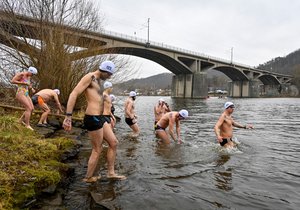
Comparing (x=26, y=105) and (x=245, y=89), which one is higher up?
(x=245, y=89)

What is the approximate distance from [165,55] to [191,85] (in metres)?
17.9

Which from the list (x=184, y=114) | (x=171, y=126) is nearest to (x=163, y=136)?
(x=171, y=126)

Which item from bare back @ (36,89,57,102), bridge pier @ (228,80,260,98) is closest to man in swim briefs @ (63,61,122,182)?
bare back @ (36,89,57,102)

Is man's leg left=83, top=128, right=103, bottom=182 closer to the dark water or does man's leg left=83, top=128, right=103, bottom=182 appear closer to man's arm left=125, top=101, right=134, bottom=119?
the dark water

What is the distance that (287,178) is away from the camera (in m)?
6.16

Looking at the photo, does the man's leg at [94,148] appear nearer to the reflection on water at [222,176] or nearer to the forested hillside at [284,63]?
the reflection on water at [222,176]

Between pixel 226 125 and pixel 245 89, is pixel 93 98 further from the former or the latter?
pixel 245 89

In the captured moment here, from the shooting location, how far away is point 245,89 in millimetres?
100812

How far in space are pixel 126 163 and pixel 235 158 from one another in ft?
11.0

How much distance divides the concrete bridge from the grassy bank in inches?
317

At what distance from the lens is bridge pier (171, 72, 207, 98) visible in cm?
7569

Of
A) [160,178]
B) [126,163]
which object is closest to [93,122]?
[160,178]

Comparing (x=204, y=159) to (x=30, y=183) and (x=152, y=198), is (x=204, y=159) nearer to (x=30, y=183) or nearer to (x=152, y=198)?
(x=152, y=198)

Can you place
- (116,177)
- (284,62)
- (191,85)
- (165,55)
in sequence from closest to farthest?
(116,177) → (165,55) → (191,85) → (284,62)
